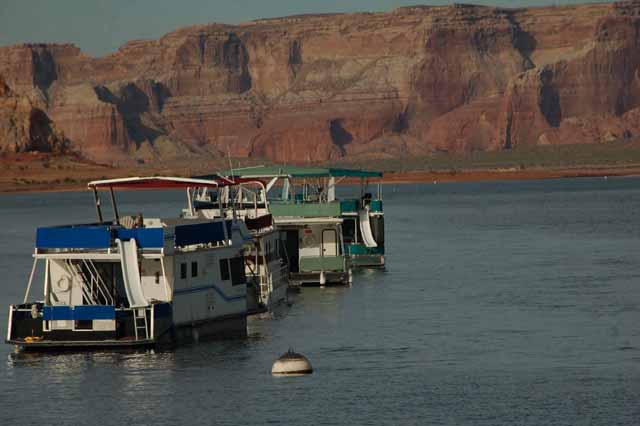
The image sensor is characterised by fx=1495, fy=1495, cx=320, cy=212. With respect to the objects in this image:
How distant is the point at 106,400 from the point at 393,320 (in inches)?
656

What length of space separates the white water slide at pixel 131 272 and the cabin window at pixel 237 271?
4.53 m

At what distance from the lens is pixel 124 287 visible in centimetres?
4484

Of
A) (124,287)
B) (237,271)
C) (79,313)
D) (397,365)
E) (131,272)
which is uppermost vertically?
(131,272)

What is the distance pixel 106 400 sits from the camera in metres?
39.3

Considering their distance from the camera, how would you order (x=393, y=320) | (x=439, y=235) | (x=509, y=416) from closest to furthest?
(x=509, y=416) < (x=393, y=320) < (x=439, y=235)

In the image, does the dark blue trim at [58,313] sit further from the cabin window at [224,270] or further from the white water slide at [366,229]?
the white water slide at [366,229]

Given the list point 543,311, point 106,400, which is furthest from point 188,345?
point 543,311

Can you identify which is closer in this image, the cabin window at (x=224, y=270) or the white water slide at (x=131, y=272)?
the white water slide at (x=131, y=272)

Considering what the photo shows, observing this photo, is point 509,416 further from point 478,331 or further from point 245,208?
point 245,208

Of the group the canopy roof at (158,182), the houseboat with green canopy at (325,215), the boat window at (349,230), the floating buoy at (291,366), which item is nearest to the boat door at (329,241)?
the houseboat with green canopy at (325,215)

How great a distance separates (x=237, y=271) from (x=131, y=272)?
16.9ft

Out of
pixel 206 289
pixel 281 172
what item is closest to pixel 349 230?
pixel 281 172

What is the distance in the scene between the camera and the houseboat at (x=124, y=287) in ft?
143

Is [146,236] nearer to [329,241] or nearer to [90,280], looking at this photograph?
[90,280]
